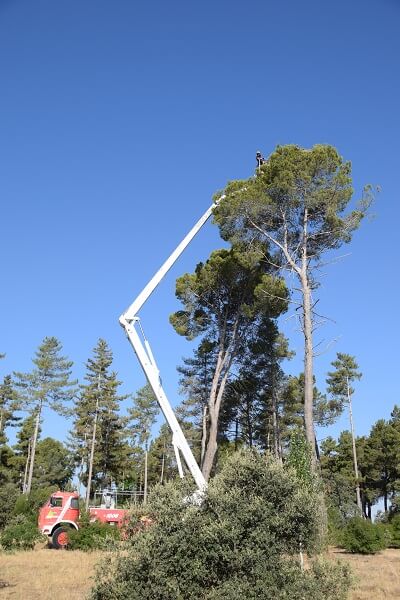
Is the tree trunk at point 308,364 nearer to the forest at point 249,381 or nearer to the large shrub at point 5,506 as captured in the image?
the forest at point 249,381

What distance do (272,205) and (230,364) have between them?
907 cm

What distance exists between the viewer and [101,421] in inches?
2040

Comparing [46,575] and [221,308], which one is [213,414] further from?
[46,575]

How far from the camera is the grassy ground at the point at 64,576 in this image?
11188 millimetres

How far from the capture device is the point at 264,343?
27.8 m

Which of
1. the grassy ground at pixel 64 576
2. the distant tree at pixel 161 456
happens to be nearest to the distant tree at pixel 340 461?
the distant tree at pixel 161 456

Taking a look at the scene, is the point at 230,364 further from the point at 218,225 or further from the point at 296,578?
the point at 296,578

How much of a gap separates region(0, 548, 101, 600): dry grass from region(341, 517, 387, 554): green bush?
10285 mm

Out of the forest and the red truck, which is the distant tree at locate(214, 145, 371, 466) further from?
the red truck

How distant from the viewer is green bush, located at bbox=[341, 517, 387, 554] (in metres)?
21.9

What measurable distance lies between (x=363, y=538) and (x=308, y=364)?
32.2ft

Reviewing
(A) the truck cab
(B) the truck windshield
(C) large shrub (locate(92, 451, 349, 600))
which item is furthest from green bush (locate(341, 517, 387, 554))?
(C) large shrub (locate(92, 451, 349, 600))

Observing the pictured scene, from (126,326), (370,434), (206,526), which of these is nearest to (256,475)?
(206,526)

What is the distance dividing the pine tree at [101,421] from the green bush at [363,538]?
1206 inches
